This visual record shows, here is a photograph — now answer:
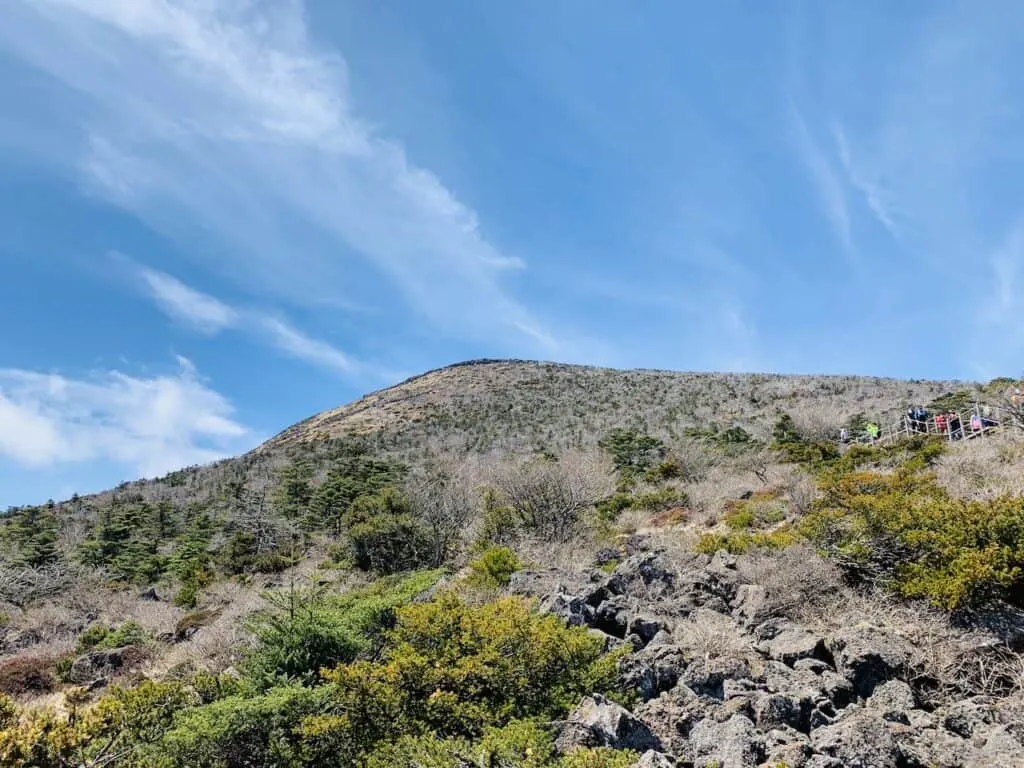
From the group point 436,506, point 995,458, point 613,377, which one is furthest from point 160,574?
point 613,377

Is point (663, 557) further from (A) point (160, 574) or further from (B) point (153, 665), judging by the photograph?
(A) point (160, 574)

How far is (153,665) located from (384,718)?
880 cm

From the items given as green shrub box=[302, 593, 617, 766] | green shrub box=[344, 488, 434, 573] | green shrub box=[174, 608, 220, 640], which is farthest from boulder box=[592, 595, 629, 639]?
green shrub box=[344, 488, 434, 573]

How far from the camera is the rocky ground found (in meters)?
4.49

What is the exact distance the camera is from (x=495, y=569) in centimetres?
1251

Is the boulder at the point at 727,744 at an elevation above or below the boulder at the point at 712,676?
below

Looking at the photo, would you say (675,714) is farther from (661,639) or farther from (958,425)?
(958,425)

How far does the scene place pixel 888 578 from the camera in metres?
7.54

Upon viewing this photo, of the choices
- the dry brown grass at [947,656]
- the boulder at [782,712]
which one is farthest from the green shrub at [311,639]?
the dry brown grass at [947,656]

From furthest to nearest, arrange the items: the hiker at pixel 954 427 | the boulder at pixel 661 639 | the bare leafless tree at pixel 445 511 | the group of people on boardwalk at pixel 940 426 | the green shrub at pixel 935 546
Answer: the hiker at pixel 954 427
the group of people on boardwalk at pixel 940 426
the bare leafless tree at pixel 445 511
the boulder at pixel 661 639
the green shrub at pixel 935 546

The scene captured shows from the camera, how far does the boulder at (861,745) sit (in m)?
4.32

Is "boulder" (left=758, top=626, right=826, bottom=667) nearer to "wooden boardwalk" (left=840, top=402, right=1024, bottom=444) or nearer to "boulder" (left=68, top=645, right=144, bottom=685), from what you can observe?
"wooden boardwalk" (left=840, top=402, right=1024, bottom=444)

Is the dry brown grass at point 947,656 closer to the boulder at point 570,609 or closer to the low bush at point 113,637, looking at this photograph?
the boulder at point 570,609

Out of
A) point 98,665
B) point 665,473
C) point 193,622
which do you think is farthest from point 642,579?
point 665,473
